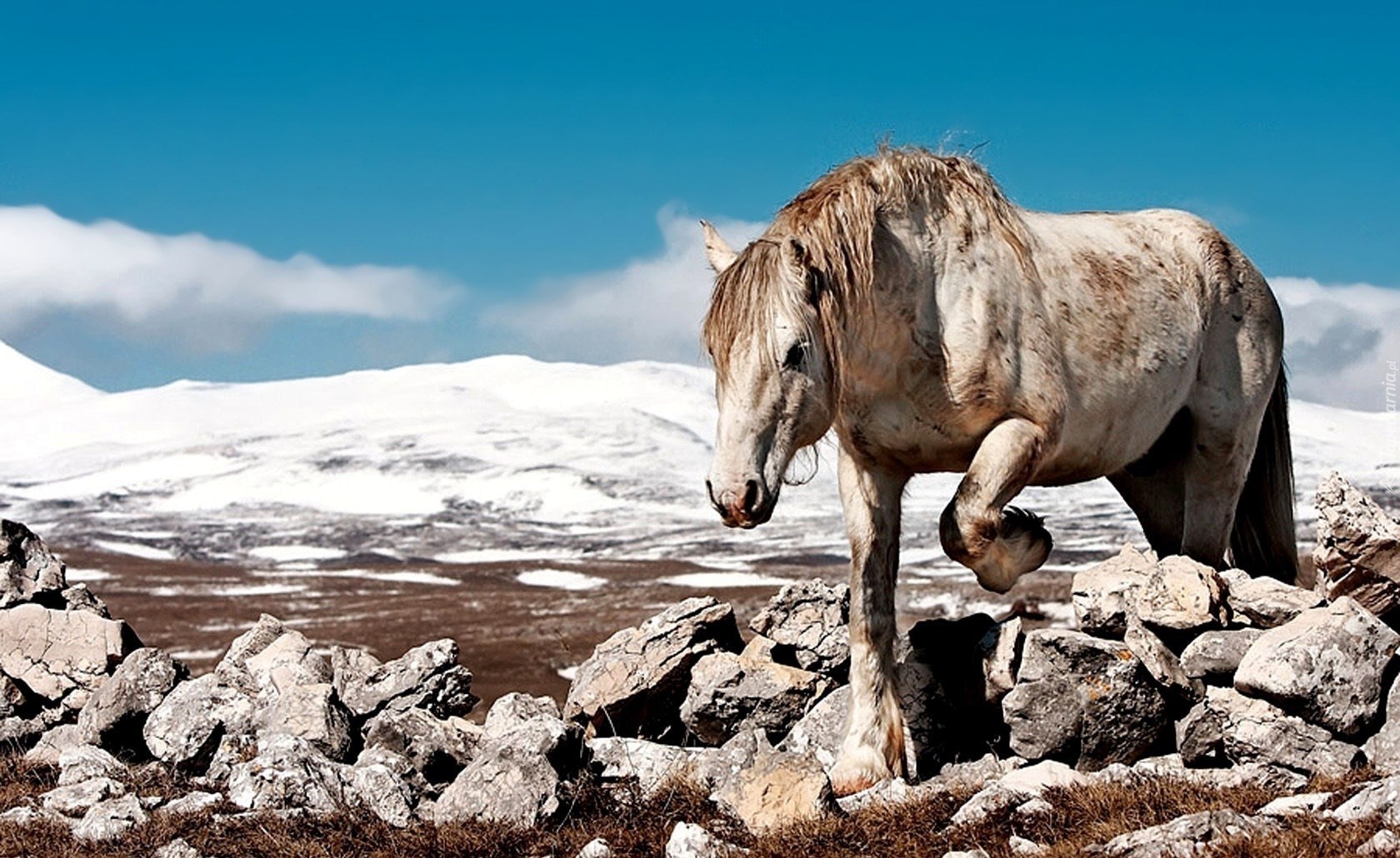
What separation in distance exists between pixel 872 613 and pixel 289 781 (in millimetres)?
3097

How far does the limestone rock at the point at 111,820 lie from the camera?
721 cm

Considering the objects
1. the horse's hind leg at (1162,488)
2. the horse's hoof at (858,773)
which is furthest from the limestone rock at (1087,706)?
the horse's hind leg at (1162,488)

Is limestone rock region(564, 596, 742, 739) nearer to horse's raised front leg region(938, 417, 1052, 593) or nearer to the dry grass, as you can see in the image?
the dry grass

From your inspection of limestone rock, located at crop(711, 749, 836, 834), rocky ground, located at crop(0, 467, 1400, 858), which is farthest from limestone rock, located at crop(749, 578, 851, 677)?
limestone rock, located at crop(711, 749, 836, 834)

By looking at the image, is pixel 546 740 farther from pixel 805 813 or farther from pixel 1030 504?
pixel 1030 504

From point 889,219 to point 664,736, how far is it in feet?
12.5

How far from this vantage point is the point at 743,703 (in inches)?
343

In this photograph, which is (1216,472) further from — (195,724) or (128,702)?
(128,702)

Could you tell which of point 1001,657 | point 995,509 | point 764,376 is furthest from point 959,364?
point 1001,657

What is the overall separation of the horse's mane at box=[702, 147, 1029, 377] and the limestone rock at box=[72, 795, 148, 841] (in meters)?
3.80

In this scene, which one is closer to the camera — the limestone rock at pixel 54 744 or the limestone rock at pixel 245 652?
the limestone rock at pixel 54 744

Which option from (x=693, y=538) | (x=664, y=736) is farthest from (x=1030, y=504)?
(x=664, y=736)

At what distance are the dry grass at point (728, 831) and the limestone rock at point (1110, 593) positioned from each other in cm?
139

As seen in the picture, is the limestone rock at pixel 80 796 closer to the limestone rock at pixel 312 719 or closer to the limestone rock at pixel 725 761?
the limestone rock at pixel 312 719
